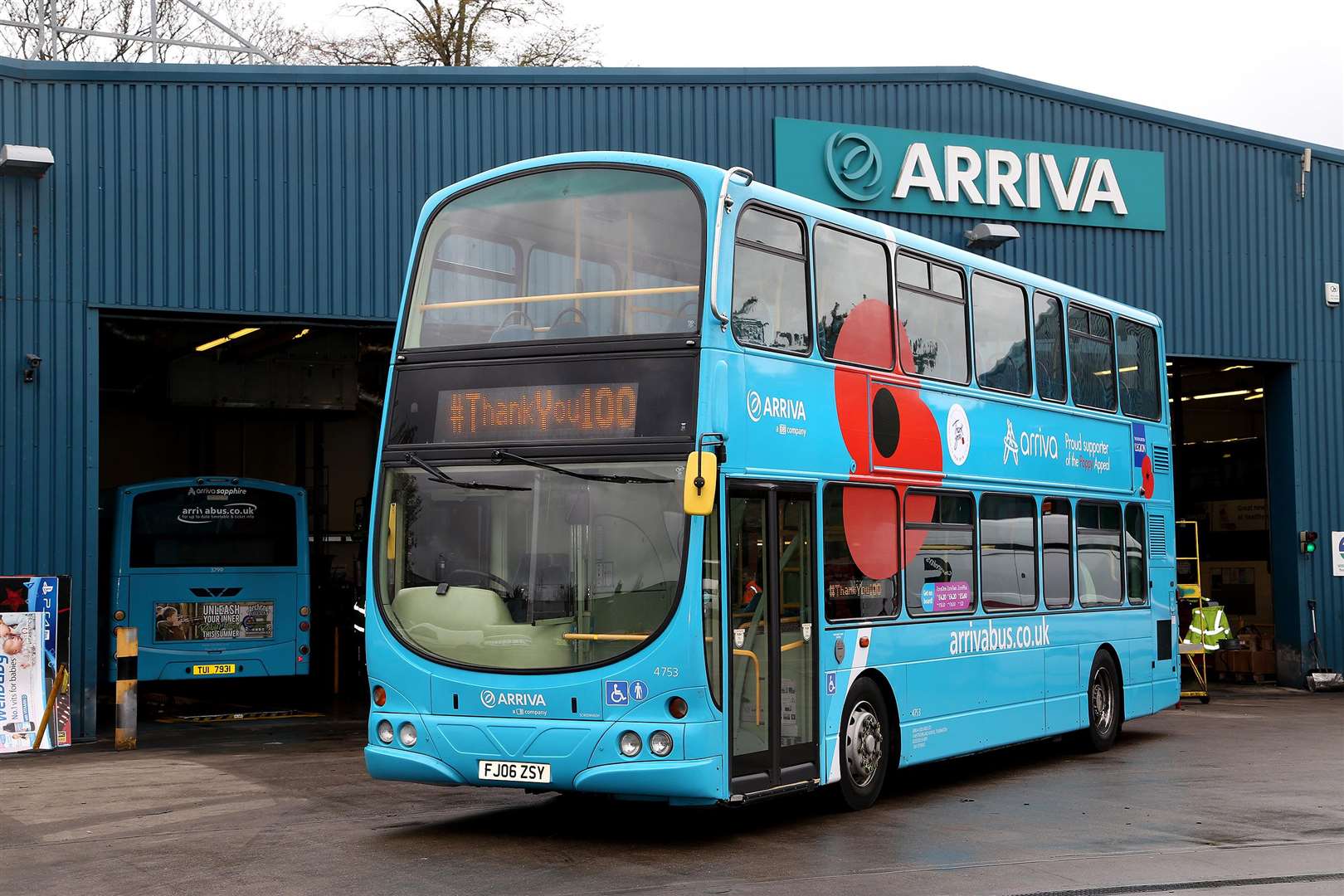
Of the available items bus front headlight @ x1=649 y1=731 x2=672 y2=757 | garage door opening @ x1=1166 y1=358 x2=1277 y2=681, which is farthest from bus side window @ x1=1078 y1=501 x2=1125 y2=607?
garage door opening @ x1=1166 y1=358 x2=1277 y2=681

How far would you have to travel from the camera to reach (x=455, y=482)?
9859 millimetres

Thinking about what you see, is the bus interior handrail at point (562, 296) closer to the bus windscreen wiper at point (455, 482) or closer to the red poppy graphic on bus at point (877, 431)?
the bus windscreen wiper at point (455, 482)

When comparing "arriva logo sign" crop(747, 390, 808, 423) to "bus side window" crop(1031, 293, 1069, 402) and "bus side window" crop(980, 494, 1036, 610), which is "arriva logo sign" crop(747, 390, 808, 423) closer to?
"bus side window" crop(980, 494, 1036, 610)

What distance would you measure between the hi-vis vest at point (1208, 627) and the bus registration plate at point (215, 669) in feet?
42.9

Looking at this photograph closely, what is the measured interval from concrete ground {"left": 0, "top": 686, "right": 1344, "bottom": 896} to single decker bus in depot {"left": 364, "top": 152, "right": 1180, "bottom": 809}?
0.51 m

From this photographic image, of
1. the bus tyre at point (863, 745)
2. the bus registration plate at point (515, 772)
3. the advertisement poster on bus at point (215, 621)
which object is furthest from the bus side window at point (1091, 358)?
the advertisement poster on bus at point (215, 621)

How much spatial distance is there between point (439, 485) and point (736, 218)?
2.52 meters

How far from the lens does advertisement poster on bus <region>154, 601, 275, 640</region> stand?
20734 mm

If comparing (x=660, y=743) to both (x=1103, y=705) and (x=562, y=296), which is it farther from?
(x=1103, y=705)

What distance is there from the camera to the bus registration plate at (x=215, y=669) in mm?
20844

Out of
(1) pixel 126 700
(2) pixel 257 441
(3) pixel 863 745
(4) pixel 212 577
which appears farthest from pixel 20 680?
(2) pixel 257 441

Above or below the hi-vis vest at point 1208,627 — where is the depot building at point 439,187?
above

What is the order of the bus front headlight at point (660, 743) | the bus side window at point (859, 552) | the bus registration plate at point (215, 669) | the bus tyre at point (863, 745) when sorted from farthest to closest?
the bus registration plate at point (215, 669) → the bus tyre at point (863, 745) → the bus side window at point (859, 552) → the bus front headlight at point (660, 743)

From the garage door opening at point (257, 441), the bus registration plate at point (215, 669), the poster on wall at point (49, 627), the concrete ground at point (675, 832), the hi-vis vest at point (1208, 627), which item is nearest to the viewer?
the concrete ground at point (675, 832)
